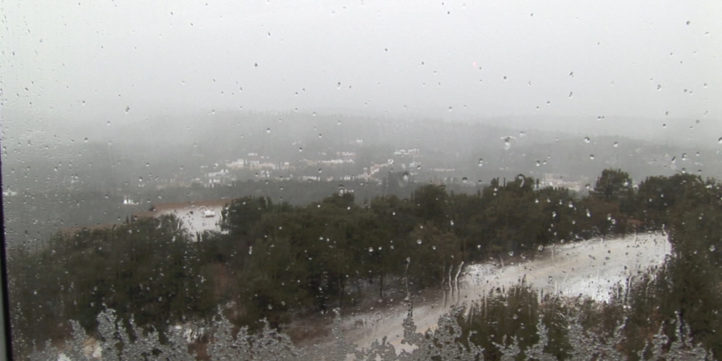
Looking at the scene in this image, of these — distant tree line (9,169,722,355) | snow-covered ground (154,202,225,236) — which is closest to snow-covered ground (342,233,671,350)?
distant tree line (9,169,722,355)

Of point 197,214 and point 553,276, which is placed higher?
point 197,214

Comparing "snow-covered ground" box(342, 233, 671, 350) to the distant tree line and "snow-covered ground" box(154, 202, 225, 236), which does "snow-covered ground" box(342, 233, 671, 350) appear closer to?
the distant tree line

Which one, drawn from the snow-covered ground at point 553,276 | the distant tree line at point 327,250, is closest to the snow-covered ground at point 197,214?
the distant tree line at point 327,250

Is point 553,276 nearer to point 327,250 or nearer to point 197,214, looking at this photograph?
point 327,250

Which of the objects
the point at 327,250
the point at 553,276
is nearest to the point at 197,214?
the point at 327,250

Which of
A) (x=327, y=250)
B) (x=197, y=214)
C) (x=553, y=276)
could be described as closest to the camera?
(x=553, y=276)

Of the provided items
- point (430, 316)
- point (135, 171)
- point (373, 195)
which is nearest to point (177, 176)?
point (135, 171)

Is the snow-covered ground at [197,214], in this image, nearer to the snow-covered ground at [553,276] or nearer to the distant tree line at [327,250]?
the distant tree line at [327,250]

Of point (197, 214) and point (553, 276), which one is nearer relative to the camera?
point (553, 276)
